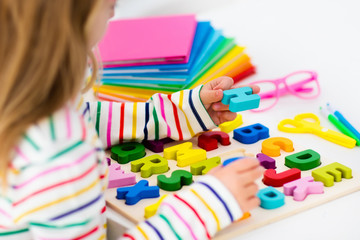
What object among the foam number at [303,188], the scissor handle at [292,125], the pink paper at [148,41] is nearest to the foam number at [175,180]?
the foam number at [303,188]

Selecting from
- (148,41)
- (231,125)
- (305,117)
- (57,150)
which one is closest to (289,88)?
(305,117)

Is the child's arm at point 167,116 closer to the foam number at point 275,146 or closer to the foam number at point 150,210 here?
the foam number at point 275,146

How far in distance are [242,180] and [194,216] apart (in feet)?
0.25

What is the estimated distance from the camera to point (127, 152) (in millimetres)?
855

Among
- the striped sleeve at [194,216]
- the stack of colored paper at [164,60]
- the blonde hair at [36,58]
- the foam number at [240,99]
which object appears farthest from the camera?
the stack of colored paper at [164,60]

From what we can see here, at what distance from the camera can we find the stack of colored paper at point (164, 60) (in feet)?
3.56

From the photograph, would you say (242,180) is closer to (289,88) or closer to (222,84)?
(222,84)

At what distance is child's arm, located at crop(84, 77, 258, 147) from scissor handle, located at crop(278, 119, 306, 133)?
0.33 feet

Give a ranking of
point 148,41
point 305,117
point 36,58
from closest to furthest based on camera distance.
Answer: point 36,58
point 305,117
point 148,41

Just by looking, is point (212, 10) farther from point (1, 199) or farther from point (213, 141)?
point (1, 199)

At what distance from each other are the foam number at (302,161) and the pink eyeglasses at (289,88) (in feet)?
0.80

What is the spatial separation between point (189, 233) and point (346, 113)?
48 cm

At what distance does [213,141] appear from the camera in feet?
2.88

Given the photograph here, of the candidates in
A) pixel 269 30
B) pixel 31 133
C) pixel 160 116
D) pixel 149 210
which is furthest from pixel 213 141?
pixel 269 30
